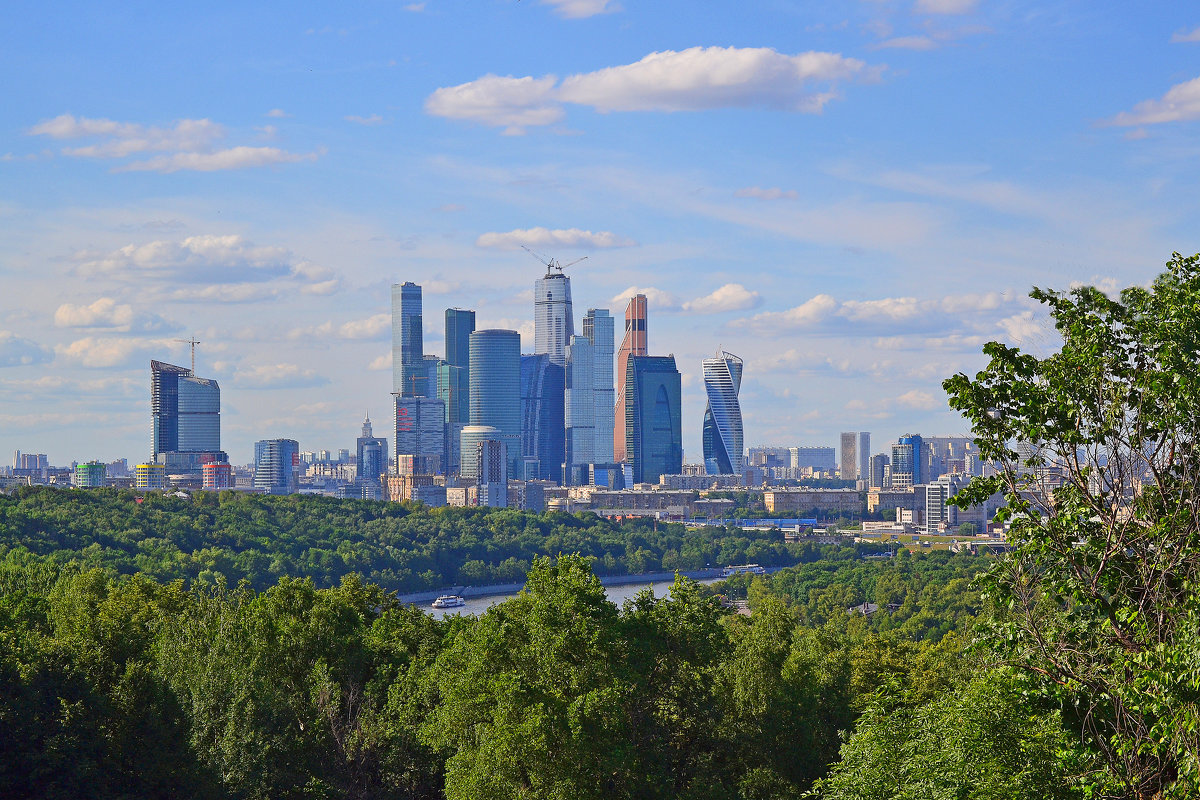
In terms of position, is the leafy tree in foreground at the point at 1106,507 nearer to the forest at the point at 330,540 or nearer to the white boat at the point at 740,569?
the forest at the point at 330,540

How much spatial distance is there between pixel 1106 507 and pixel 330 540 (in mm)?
125315

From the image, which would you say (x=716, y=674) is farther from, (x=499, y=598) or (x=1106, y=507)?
(x=499, y=598)

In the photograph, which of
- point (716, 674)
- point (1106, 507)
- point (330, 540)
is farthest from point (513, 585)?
point (1106, 507)

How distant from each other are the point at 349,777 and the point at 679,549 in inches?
5652

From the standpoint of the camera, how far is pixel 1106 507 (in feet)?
42.3

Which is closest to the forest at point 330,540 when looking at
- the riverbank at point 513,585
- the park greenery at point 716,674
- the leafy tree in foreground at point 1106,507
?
the riverbank at point 513,585

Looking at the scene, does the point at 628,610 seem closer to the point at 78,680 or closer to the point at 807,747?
the point at 807,747

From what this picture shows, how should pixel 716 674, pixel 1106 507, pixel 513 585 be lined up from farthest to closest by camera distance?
pixel 513 585 → pixel 716 674 → pixel 1106 507

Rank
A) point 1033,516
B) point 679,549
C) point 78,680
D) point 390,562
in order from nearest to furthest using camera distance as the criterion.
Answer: point 1033,516 → point 78,680 → point 390,562 → point 679,549

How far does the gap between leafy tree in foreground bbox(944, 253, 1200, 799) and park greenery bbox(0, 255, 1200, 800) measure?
3 centimetres

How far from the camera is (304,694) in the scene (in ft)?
103

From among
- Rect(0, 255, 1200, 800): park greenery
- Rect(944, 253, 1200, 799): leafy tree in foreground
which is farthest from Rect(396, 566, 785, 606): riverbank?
Rect(944, 253, 1200, 799): leafy tree in foreground

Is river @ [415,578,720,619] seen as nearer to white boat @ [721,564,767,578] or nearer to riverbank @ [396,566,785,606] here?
riverbank @ [396,566,785,606]

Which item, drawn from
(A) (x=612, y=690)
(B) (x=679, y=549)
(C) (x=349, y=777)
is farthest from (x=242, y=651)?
(B) (x=679, y=549)
